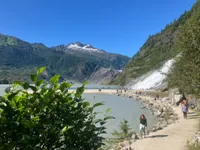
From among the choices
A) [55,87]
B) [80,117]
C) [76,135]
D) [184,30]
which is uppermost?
[184,30]

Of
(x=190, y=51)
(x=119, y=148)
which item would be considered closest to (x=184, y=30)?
(x=190, y=51)

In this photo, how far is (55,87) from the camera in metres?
3.29

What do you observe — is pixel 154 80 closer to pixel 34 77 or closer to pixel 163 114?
pixel 163 114

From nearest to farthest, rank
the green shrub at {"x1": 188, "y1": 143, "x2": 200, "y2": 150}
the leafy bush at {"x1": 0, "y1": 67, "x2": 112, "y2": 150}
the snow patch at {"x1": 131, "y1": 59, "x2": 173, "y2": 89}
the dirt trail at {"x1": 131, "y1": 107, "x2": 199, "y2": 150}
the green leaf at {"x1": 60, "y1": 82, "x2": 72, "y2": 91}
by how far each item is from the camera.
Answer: the leafy bush at {"x1": 0, "y1": 67, "x2": 112, "y2": 150}, the green leaf at {"x1": 60, "y1": 82, "x2": 72, "y2": 91}, the green shrub at {"x1": 188, "y1": 143, "x2": 200, "y2": 150}, the dirt trail at {"x1": 131, "y1": 107, "x2": 199, "y2": 150}, the snow patch at {"x1": 131, "y1": 59, "x2": 173, "y2": 89}

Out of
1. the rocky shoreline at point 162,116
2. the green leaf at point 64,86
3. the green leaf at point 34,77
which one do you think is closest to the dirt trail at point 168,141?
the rocky shoreline at point 162,116

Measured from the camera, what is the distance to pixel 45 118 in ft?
10.5

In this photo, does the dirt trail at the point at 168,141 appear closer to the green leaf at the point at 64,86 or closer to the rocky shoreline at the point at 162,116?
the rocky shoreline at the point at 162,116

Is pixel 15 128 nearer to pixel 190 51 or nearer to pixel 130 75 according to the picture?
pixel 190 51

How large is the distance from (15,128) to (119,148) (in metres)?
17.3

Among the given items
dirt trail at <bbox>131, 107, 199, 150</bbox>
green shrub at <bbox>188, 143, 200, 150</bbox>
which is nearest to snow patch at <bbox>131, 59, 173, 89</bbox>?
dirt trail at <bbox>131, 107, 199, 150</bbox>

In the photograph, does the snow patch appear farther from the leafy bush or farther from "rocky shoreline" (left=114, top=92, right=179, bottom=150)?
the leafy bush

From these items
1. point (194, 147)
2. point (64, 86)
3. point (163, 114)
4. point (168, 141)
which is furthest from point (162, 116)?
point (64, 86)

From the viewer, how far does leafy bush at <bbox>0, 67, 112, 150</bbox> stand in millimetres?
2863

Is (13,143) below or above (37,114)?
below
